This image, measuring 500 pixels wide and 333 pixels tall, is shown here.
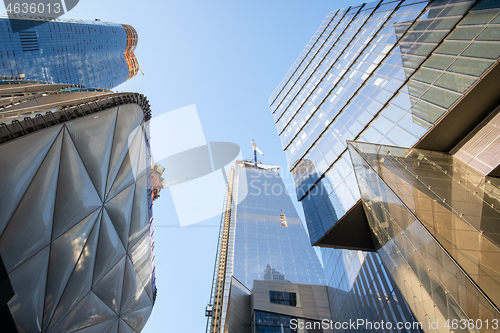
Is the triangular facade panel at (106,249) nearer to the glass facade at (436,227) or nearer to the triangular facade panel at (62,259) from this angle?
the triangular facade panel at (62,259)

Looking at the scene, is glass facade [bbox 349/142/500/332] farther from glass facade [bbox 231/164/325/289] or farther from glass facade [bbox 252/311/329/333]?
glass facade [bbox 231/164/325/289]

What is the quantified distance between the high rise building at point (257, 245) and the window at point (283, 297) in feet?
105

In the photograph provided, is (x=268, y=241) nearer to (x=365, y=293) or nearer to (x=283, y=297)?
(x=283, y=297)

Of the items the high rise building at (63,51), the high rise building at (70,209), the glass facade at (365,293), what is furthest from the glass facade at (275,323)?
the high rise building at (63,51)

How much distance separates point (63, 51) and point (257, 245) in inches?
3300

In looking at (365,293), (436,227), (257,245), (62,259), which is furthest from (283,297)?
(257,245)

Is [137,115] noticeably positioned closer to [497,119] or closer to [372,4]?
[497,119]

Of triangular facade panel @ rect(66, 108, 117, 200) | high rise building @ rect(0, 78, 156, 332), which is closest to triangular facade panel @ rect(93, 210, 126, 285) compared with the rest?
high rise building @ rect(0, 78, 156, 332)

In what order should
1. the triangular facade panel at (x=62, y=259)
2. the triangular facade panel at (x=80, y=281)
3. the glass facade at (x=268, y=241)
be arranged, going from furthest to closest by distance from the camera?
the glass facade at (x=268, y=241) < the triangular facade panel at (x=80, y=281) < the triangular facade panel at (x=62, y=259)

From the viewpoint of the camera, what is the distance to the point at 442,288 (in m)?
8.80

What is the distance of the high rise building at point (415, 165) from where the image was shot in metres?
8.98

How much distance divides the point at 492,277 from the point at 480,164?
6.36 metres

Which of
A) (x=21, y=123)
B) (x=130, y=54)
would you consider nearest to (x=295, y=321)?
(x=21, y=123)

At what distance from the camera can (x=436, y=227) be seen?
9.45m
